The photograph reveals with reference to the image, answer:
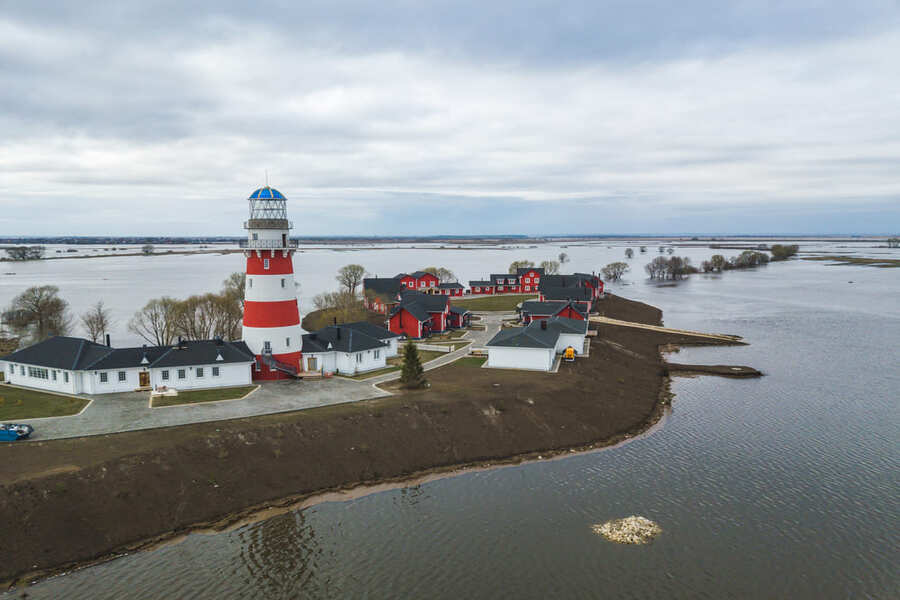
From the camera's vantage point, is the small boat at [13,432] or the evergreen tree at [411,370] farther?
the evergreen tree at [411,370]

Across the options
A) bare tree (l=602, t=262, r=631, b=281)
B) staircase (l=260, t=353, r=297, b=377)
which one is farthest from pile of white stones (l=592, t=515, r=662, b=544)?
bare tree (l=602, t=262, r=631, b=281)

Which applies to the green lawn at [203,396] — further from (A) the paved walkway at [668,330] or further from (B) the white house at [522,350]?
(A) the paved walkway at [668,330]

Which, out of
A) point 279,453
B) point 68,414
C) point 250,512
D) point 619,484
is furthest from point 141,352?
point 619,484

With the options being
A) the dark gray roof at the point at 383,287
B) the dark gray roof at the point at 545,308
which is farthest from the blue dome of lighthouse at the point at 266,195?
the dark gray roof at the point at 383,287

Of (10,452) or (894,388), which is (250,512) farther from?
(894,388)

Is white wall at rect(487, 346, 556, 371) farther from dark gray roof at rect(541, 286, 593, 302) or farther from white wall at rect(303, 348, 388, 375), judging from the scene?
dark gray roof at rect(541, 286, 593, 302)
